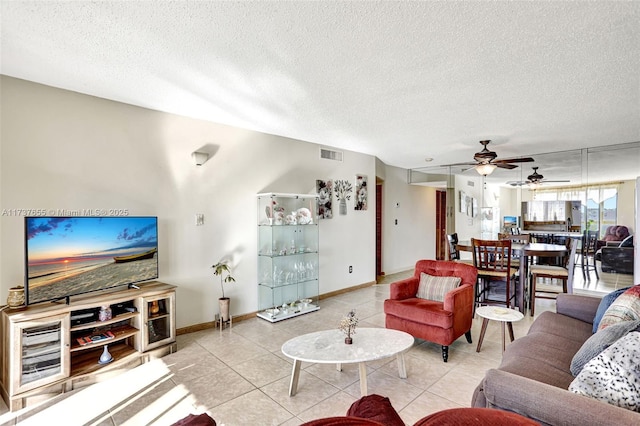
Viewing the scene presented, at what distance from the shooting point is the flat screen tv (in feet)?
8.13

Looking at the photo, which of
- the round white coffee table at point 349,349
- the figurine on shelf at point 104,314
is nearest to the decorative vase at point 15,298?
the figurine on shelf at point 104,314

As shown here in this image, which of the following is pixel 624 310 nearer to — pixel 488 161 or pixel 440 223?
pixel 488 161

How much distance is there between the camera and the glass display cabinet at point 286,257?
434 cm

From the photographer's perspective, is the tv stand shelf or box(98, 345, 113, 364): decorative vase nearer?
the tv stand shelf

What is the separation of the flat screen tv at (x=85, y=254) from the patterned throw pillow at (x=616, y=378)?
11.2 feet

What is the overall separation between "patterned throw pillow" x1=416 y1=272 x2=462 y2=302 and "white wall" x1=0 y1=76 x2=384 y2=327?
2.00 m

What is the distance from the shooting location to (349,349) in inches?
92.7

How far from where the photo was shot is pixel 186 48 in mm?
2223

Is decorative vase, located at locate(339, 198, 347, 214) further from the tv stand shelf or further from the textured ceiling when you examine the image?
the tv stand shelf

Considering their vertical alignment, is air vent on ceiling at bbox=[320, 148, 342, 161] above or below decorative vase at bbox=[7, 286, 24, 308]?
above

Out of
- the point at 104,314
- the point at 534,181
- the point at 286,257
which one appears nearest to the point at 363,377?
the point at 104,314

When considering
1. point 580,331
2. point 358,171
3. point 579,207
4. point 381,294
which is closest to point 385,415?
point 580,331

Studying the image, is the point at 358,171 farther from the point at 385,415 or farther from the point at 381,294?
the point at 385,415

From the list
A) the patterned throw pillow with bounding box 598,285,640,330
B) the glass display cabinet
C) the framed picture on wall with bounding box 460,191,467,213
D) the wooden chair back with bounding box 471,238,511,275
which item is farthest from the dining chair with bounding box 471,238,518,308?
the framed picture on wall with bounding box 460,191,467,213
